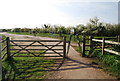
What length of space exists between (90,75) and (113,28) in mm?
38051

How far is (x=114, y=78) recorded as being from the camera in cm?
528

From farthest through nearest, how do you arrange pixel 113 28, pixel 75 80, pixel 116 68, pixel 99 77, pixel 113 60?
1. pixel 113 28
2. pixel 113 60
3. pixel 116 68
4. pixel 99 77
5. pixel 75 80

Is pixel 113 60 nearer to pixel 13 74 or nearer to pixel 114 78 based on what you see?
pixel 114 78

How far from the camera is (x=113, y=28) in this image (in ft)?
130

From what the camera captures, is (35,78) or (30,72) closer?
(35,78)

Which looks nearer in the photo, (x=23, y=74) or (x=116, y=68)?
(x=23, y=74)

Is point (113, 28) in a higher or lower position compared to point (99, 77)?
higher

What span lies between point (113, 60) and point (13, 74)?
5.47 meters

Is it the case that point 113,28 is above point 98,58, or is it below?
above

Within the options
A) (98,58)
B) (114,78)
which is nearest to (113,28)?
(98,58)

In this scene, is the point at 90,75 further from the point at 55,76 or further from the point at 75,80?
the point at 55,76

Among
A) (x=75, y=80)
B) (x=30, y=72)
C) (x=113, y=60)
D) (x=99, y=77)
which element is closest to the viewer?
(x=75, y=80)

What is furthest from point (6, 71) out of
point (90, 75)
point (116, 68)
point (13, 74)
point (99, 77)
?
point (116, 68)

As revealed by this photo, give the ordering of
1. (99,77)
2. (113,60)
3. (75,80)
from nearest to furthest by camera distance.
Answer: (75,80), (99,77), (113,60)
